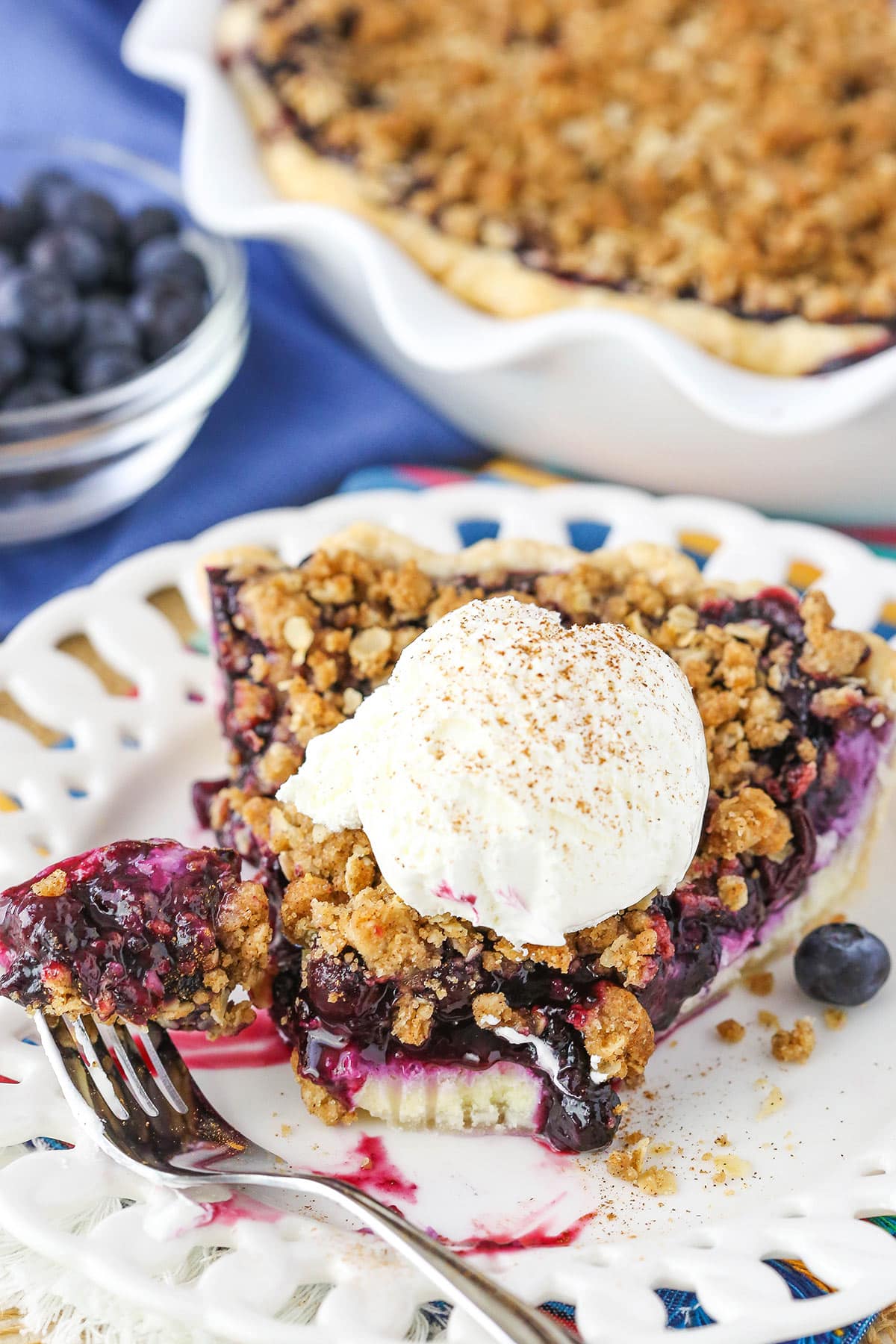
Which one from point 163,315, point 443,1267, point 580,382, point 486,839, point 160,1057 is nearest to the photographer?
point 443,1267

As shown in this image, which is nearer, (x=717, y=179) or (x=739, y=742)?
(x=739, y=742)

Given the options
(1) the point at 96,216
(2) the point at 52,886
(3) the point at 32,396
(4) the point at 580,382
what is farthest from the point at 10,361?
(2) the point at 52,886

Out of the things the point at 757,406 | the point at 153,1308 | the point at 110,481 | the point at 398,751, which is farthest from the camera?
the point at 110,481

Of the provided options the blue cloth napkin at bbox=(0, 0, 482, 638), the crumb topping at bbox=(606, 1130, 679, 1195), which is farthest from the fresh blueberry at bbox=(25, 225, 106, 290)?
→ the crumb topping at bbox=(606, 1130, 679, 1195)

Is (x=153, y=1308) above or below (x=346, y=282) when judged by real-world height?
below

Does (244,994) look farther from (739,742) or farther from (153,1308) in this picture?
(739,742)

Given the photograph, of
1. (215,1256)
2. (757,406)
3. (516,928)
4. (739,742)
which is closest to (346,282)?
(757,406)

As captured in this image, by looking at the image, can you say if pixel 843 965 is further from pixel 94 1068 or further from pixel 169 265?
pixel 169 265


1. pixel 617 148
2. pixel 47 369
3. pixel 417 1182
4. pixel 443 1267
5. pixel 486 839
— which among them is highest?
pixel 617 148
